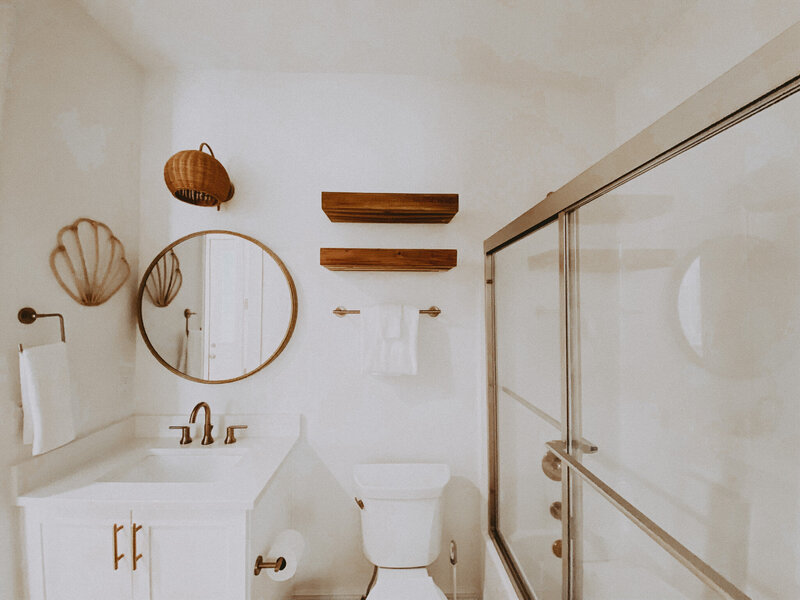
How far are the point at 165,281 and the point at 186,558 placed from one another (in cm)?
113

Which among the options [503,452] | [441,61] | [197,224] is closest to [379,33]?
[441,61]

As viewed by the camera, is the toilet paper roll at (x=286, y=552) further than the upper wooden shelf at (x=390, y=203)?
No

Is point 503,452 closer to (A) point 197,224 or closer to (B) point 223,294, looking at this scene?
(B) point 223,294

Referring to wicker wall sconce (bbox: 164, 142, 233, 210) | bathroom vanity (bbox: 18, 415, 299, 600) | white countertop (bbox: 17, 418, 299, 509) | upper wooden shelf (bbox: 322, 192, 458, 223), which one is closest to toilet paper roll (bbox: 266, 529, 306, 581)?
bathroom vanity (bbox: 18, 415, 299, 600)

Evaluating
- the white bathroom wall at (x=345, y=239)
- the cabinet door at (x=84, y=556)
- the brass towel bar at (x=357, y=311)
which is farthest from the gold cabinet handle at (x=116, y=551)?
the brass towel bar at (x=357, y=311)

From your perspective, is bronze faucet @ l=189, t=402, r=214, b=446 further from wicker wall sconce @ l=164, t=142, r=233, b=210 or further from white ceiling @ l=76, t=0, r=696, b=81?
white ceiling @ l=76, t=0, r=696, b=81

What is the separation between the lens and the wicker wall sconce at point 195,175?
1523 millimetres

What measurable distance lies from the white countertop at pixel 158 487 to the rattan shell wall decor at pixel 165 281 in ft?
2.12

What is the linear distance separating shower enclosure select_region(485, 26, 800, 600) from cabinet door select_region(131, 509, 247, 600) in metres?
0.96

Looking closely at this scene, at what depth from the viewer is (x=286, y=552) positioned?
4.40 ft

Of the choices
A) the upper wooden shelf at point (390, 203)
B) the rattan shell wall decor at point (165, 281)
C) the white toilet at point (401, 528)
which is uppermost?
the upper wooden shelf at point (390, 203)

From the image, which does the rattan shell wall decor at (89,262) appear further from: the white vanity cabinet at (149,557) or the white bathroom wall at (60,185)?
the white vanity cabinet at (149,557)

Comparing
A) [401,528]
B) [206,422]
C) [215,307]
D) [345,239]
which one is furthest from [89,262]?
[401,528]

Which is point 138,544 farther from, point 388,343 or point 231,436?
point 388,343
